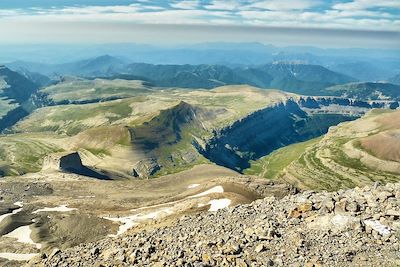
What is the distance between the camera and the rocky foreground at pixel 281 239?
46.3m

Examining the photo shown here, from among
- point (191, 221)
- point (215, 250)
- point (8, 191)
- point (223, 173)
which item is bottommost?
point (223, 173)

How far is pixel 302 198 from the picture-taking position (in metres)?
62.7

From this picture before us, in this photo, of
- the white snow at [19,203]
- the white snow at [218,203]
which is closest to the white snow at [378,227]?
the white snow at [218,203]

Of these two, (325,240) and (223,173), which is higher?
(325,240)

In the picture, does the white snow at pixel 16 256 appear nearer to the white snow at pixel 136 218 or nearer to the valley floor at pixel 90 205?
the valley floor at pixel 90 205

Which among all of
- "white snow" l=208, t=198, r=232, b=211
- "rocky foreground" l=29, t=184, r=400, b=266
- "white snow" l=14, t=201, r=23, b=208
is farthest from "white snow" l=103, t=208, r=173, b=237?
"rocky foreground" l=29, t=184, r=400, b=266

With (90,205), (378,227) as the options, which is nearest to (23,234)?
(90,205)

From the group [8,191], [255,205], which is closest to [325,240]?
[255,205]

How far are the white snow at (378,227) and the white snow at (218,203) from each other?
180ft

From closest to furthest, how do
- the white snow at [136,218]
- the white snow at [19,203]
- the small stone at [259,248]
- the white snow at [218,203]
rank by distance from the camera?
the small stone at [259,248] < the white snow at [218,203] < the white snow at [136,218] < the white snow at [19,203]

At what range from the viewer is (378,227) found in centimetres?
4934

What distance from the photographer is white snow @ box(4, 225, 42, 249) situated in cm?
10419

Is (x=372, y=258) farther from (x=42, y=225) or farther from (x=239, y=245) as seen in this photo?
(x=42, y=225)

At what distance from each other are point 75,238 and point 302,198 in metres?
61.6
